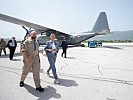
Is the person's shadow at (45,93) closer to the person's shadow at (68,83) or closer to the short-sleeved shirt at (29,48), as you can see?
the person's shadow at (68,83)

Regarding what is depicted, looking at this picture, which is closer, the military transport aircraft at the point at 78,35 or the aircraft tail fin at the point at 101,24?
the military transport aircraft at the point at 78,35

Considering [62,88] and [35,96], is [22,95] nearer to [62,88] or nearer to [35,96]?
[35,96]

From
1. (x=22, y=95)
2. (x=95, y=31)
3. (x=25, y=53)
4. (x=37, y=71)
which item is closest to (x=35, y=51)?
(x=25, y=53)

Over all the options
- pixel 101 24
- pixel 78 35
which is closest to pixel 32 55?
pixel 78 35

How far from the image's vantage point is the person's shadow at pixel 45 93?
4.66 metres

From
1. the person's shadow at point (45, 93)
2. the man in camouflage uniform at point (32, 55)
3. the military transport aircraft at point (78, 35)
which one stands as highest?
the military transport aircraft at point (78, 35)

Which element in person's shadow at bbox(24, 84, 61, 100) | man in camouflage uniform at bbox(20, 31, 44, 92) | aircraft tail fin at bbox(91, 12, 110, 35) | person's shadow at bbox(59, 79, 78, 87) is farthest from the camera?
aircraft tail fin at bbox(91, 12, 110, 35)

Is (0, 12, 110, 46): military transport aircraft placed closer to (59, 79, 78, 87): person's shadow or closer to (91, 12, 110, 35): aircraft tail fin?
(91, 12, 110, 35): aircraft tail fin

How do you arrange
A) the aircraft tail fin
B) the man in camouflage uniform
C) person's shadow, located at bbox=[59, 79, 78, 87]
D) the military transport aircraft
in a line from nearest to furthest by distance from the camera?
the man in camouflage uniform → person's shadow, located at bbox=[59, 79, 78, 87] → the military transport aircraft → the aircraft tail fin

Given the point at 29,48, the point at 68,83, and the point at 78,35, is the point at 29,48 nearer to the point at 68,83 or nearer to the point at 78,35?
the point at 68,83

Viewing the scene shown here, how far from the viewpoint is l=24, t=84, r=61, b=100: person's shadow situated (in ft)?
15.3

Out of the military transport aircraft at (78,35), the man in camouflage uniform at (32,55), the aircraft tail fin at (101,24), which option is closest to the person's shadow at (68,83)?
the man in camouflage uniform at (32,55)

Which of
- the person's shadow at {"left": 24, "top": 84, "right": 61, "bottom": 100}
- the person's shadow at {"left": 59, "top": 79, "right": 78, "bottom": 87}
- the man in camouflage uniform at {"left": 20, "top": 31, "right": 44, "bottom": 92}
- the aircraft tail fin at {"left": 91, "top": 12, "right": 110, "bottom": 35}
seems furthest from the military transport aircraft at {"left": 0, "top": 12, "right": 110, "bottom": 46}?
the person's shadow at {"left": 24, "top": 84, "right": 61, "bottom": 100}

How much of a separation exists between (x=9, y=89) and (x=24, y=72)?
2.39ft
